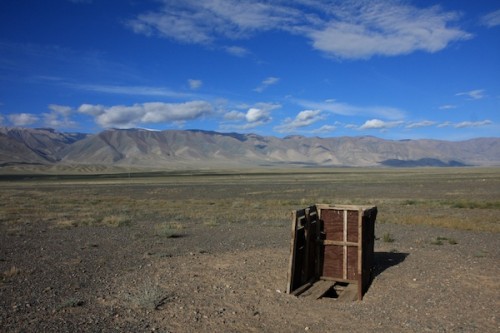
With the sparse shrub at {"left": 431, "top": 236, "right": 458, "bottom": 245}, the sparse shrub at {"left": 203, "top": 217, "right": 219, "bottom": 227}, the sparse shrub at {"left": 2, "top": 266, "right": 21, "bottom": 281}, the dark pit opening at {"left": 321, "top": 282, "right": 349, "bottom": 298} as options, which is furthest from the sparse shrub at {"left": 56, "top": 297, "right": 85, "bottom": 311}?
the sparse shrub at {"left": 203, "top": 217, "right": 219, "bottom": 227}

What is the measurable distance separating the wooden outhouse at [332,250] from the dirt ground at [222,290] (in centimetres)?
52

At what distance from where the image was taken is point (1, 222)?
1958 centimetres

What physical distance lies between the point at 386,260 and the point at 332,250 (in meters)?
2.48

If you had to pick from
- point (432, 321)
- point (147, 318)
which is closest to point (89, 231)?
point (147, 318)

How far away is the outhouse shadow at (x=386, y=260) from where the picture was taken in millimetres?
10116

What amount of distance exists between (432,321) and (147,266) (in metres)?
6.48

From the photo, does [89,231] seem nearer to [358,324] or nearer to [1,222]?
[1,222]

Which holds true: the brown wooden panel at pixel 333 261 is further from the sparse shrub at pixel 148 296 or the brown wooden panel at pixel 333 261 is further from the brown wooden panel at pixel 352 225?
the sparse shrub at pixel 148 296

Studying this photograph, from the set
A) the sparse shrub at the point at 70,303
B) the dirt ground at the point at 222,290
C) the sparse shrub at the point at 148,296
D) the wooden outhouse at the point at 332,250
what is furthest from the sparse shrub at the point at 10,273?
the wooden outhouse at the point at 332,250

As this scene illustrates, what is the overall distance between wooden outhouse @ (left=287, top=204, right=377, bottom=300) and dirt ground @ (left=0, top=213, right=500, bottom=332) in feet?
1.70

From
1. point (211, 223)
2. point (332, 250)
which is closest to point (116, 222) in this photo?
point (211, 223)

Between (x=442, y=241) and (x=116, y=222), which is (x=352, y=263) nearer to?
(x=442, y=241)

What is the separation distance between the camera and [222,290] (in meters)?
8.41

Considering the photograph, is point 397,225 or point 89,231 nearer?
point 89,231
